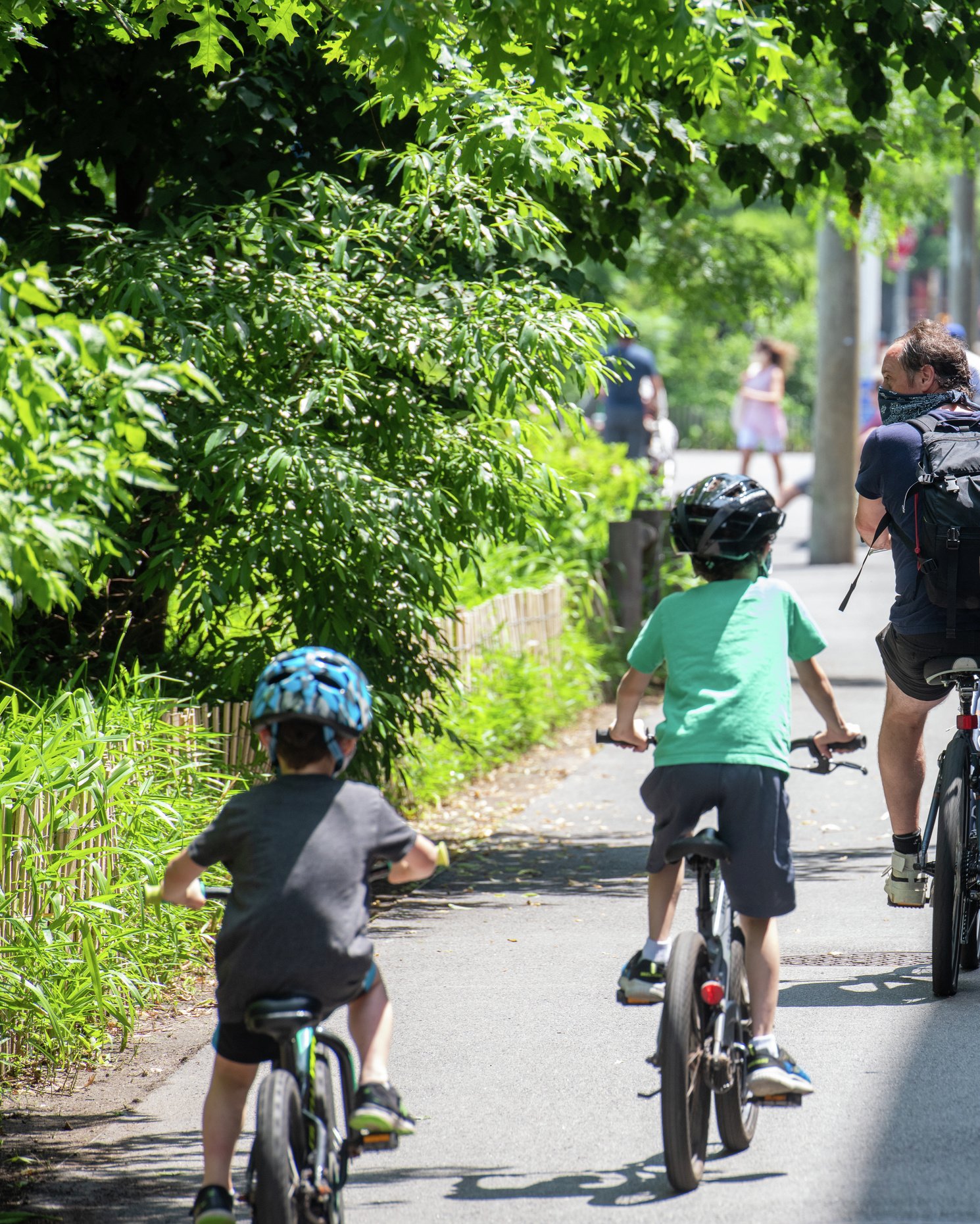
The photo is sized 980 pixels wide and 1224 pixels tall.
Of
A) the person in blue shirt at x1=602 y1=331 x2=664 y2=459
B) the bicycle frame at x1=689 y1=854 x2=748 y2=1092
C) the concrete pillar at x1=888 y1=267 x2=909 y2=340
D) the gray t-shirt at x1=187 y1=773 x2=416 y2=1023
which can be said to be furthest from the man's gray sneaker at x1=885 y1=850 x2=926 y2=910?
the concrete pillar at x1=888 y1=267 x2=909 y2=340

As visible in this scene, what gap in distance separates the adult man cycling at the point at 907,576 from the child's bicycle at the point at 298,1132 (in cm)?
276

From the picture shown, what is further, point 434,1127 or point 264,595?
point 264,595

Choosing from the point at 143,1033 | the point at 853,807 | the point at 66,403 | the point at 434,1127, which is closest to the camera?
the point at 66,403

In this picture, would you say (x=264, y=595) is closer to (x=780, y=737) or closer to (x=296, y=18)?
(x=296, y=18)

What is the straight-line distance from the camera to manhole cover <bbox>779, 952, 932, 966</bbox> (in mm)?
6215

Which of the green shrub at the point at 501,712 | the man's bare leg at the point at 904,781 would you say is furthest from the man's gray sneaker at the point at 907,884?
the green shrub at the point at 501,712

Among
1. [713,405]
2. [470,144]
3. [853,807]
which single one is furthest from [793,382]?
[470,144]

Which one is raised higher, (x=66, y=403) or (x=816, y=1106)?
(x=66, y=403)

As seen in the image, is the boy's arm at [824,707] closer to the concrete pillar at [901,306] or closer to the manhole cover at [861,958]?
the manhole cover at [861,958]

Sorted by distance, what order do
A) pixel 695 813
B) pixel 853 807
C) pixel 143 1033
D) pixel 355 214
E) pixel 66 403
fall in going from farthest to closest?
1. pixel 853 807
2. pixel 355 214
3. pixel 143 1033
4. pixel 695 813
5. pixel 66 403

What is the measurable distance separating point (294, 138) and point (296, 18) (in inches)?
19.6

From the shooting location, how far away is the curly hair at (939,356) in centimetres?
596

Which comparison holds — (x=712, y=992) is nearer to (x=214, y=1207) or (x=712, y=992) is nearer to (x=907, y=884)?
(x=214, y=1207)

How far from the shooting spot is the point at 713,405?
44.8 metres
